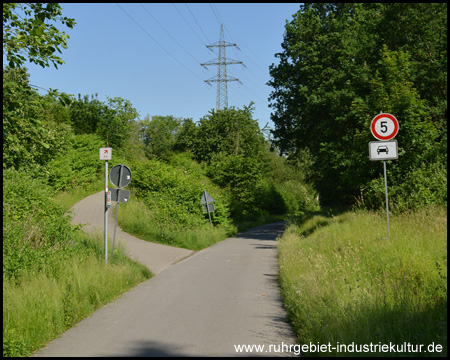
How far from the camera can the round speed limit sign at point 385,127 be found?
444 inches

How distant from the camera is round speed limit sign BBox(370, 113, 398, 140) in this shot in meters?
11.3

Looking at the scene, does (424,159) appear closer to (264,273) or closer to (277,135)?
(264,273)

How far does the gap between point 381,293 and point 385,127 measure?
5.83m

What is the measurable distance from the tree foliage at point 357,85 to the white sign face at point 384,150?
5716 mm

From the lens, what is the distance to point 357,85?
22.6 m

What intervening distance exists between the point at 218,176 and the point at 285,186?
93.6 ft

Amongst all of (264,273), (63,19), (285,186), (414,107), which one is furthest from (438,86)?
(285,186)

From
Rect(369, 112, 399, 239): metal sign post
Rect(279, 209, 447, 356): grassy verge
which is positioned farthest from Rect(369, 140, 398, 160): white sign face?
Rect(279, 209, 447, 356): grassy verge

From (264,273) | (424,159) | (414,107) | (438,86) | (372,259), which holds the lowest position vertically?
(264,273)

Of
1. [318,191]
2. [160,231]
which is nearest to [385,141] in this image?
[160,231]

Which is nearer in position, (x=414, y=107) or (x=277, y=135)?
(x=414, y=107)

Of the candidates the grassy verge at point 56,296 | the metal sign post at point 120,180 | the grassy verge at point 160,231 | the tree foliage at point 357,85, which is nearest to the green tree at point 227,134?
the tree foliage at point 357,85

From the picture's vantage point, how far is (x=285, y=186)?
69188 millimetres

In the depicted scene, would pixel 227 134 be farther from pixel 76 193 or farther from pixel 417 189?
pixel 417 189
